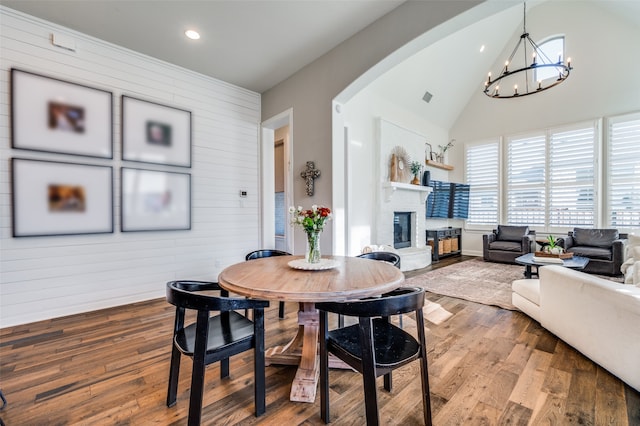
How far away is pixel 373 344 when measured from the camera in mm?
1316

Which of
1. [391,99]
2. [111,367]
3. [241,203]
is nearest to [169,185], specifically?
[241,203]

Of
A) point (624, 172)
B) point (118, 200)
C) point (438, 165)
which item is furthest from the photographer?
point (438, 165)

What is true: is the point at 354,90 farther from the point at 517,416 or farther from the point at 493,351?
the point at 517,416

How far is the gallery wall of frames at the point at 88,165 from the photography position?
2703 millimetres

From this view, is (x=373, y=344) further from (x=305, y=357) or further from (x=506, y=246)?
(x=506, y=246)

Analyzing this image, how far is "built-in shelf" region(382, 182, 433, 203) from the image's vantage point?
17.5 feet

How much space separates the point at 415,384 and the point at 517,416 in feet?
1.79

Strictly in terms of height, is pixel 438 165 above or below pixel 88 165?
above

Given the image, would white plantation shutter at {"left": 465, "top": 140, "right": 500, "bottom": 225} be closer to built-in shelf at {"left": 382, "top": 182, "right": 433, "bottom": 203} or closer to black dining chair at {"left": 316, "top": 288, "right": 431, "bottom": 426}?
built-in shelf at {"left": 382, "top": 182, "right": 433, "bottom": 203}

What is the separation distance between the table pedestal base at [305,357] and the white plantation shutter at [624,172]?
6562 millimetres

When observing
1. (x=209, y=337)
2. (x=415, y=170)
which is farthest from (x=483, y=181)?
(x=209, y=337)

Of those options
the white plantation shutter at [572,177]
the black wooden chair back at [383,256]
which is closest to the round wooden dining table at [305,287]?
the black wooden chair back at [383,256]

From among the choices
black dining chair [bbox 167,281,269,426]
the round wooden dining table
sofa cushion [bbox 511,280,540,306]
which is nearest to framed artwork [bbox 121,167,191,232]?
the round wooden dining table

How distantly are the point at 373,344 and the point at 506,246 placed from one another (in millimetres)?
5828
